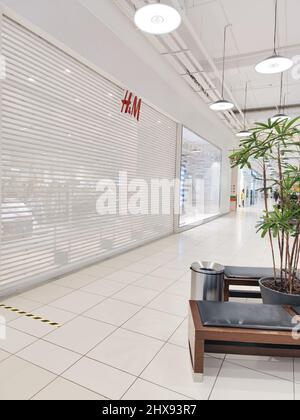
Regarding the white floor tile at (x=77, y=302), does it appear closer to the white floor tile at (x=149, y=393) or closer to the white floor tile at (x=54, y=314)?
the white floor tile at (x=54, y=314)

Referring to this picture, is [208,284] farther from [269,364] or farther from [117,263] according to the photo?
[117,263]

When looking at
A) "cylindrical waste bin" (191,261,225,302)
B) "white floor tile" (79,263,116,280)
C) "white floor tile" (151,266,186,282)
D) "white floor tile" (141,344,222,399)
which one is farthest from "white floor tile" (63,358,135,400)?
"white floor tile" (151,266,186,282)

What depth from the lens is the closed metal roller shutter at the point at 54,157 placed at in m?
3.20

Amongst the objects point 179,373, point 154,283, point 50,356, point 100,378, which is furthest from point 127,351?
point 154,283

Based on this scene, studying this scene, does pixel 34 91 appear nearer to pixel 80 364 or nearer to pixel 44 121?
pixel 44 121

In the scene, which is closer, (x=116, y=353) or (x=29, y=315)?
(x=116, y=353)

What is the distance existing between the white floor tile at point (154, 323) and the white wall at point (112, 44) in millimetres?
3559

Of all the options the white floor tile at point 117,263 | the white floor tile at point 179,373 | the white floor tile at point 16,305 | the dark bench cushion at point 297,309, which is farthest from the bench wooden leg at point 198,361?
the white floor tile at point 117,263

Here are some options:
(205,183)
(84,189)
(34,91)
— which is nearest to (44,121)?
(34,91)

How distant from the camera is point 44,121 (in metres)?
3.58

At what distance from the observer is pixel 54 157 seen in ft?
12.3

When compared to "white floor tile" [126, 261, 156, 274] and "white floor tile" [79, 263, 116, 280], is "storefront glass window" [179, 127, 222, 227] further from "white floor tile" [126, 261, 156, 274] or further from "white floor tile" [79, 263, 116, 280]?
"white floor tile" [79, 263, 116, 280]

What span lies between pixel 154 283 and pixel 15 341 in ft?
6.30

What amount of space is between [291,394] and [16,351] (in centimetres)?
202
